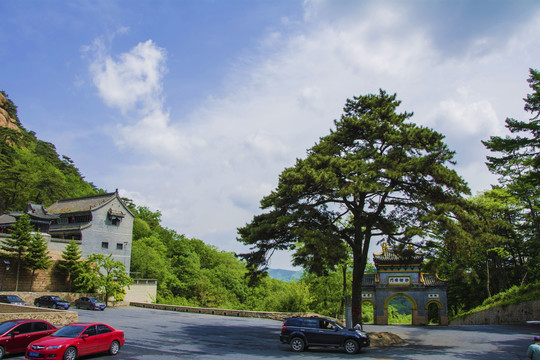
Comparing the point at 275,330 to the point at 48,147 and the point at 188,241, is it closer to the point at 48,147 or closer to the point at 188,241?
the point at 188,241

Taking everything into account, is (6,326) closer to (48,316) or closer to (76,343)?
(76,343)

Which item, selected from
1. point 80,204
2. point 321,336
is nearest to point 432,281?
point 321,336

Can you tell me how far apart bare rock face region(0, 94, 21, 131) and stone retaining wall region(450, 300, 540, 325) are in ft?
345

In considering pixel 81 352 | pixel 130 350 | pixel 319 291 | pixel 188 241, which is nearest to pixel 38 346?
pixel 81 352

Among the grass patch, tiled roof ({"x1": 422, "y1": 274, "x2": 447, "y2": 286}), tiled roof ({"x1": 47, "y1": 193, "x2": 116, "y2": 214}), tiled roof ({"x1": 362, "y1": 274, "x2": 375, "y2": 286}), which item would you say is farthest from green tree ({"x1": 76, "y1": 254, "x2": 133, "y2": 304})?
the grass patch

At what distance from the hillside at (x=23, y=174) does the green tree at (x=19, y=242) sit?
125 feet

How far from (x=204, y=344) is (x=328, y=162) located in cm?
1182

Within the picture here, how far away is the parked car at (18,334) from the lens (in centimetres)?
1465

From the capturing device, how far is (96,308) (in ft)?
112

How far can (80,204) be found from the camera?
5397 cm

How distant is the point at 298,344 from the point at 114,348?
8.37 m

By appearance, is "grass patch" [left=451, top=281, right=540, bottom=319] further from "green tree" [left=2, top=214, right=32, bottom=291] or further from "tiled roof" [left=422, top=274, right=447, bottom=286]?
"green tree" [left=2, top=214, right=32, bottom=291]

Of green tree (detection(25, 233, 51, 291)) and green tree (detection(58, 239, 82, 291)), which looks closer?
green tree (detection(25, 233, 51, 291))

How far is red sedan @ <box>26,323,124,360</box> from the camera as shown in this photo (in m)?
13.5
